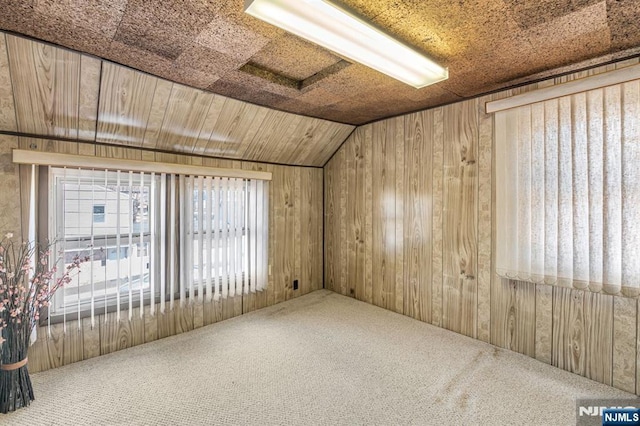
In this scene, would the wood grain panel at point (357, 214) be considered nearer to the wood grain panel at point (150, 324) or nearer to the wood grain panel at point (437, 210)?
the wood grain panel at point (437, 210)

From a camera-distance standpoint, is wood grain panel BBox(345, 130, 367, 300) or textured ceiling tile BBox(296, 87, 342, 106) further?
wood grain panel BBox(345, 130, 367, 300)

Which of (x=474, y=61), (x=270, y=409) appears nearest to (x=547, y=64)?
(x=474, y=61)

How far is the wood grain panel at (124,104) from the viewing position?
1895 mm

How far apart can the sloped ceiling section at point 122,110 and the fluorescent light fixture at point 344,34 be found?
1.22 metres

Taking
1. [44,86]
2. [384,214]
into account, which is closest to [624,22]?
[384,214]

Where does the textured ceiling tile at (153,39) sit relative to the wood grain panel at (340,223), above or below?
above

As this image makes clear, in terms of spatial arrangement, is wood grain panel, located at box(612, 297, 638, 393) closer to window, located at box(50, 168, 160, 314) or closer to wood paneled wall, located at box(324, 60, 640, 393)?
wood paneled wall, located at box(324, 60, 640, 393)

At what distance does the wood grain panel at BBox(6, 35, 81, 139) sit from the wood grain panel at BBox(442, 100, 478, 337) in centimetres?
277

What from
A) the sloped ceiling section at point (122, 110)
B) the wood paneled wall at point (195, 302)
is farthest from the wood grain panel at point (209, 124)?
the wood paneled wall at point (195, 302)

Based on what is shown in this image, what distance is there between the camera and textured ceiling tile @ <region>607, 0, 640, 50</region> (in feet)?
4.35

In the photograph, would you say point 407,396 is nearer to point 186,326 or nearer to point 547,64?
point 186,326

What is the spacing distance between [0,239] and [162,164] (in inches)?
43.4

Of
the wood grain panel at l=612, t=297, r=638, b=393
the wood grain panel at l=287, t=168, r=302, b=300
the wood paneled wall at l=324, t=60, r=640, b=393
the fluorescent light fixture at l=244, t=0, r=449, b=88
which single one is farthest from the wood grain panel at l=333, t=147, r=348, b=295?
the wood grain panel at l=612, t=297, r=638, b=393

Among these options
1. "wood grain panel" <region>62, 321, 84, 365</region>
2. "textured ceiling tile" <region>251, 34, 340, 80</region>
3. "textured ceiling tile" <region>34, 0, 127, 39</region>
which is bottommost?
"wood grain panel" <region>62, 321, 84, 365</region>
